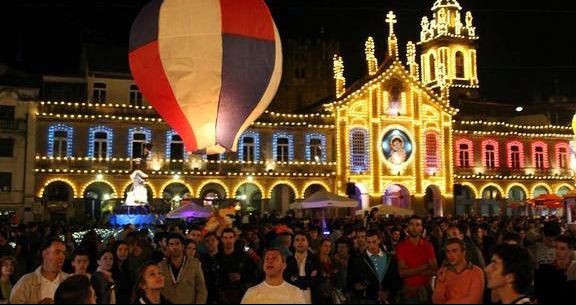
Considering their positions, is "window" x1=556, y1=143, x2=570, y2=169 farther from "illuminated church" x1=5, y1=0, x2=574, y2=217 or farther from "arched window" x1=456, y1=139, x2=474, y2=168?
"arched window" x1=456, y1=139, x2=474, y2=168

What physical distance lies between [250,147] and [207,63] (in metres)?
27.5

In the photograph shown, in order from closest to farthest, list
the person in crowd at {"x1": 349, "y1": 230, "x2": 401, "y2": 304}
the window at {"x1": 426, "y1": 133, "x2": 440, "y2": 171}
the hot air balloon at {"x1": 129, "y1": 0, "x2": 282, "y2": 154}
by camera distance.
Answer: the person in crowd at {"x1": 349, "y1": 230, "x2": 401, "y2": 304} < the hot air balloon at {"x1": 129, "y1": 0, "x2": 282, "y2": 154} < the window at {"x1": 426, "y1": 133, "x2": 440, "y2": 171}

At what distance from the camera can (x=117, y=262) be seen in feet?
29.7

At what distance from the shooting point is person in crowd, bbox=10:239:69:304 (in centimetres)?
666

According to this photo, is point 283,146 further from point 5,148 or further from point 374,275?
point 374,275

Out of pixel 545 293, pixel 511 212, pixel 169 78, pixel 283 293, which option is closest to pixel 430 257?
pixel 545 293

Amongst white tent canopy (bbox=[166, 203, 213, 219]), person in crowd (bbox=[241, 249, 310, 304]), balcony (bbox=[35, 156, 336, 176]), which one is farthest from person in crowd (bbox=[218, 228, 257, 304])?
balcony (bbox=[35, 156, 336, 176])

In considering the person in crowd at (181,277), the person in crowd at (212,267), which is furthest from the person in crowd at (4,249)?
the person in crowd at (181,277)

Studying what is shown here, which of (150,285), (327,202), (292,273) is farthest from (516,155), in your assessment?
(150,285)

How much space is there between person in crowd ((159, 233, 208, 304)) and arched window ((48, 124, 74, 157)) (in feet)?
98.0

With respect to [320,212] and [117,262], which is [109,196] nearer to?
[320,212]

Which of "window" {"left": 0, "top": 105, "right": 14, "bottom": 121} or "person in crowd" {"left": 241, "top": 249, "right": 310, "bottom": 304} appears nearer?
"person in crowd" {"left": 241, "top": 249, "right": 310, "bottom": 304}

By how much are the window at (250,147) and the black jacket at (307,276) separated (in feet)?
101

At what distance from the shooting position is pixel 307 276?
8.37 meters
